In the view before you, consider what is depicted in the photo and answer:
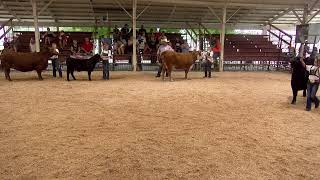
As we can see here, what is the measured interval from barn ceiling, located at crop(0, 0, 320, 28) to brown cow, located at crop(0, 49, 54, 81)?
4.26 meters

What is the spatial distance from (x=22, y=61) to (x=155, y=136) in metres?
7.73

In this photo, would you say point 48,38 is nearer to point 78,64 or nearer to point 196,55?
point 78,64

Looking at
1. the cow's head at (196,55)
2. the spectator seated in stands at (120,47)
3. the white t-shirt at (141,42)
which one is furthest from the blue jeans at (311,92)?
the white t-shirt at (141,42)

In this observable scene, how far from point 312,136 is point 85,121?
12.6ft

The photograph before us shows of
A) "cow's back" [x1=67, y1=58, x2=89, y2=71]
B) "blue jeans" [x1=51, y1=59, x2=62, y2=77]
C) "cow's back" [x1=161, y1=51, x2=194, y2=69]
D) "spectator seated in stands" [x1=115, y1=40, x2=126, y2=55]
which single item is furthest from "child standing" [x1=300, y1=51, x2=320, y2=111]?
"spectator seated in stands" [x1=115, y1=40, x2=126, y2=55]

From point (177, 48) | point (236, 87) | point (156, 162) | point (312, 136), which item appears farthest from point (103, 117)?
point (177, 48)

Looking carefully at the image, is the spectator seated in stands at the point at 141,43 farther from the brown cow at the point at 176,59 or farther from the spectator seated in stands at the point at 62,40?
the brown cow at the point at 176,59

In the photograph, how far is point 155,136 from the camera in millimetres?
4809

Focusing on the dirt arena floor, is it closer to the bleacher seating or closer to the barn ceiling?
the barn ceiling

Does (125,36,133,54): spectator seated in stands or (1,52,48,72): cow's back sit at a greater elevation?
(125,36,133,54): spectator seated in stands

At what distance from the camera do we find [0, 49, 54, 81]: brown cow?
1063 cm

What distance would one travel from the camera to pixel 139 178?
3.41 meters

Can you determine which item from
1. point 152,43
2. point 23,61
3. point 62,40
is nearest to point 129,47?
point 152,43

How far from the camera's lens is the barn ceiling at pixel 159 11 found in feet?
49.5
